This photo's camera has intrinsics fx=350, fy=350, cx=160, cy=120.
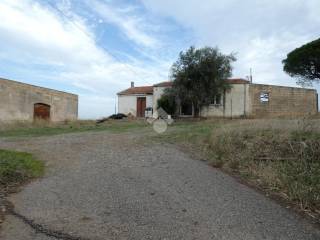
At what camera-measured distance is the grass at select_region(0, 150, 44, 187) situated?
6.84 meters

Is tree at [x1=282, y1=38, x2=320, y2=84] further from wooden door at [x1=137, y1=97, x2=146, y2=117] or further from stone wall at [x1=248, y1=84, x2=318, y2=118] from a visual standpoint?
wooden door at [x1=137, y1=97, x2=146, y2=117]

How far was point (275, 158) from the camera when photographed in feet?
26.2

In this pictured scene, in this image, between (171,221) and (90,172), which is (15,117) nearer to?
(90,172)

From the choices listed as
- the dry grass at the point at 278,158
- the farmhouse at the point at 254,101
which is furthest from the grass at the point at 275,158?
the farmhouse at the point at 254,101

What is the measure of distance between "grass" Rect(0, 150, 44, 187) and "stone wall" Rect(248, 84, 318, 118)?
22.2 meters

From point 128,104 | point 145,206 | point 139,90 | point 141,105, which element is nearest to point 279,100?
point 141,105

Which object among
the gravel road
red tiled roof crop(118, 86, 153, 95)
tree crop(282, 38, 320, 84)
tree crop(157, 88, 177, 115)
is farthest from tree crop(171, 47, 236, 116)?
the gravel road

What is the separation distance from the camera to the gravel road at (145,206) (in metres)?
4.32

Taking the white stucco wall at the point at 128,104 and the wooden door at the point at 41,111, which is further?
the white stucco wall at the point at 128,104

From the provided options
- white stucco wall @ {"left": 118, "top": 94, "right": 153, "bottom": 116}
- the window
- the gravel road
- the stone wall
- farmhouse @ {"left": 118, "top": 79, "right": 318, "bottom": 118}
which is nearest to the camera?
the gravel road

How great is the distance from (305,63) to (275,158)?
18881 mm

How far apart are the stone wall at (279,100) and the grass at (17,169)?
22.2 meters

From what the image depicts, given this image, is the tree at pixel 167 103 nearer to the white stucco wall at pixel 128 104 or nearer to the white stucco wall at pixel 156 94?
the white stucco wall at pixel 156 94

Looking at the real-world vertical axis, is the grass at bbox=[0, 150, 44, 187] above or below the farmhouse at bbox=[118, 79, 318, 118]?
below
